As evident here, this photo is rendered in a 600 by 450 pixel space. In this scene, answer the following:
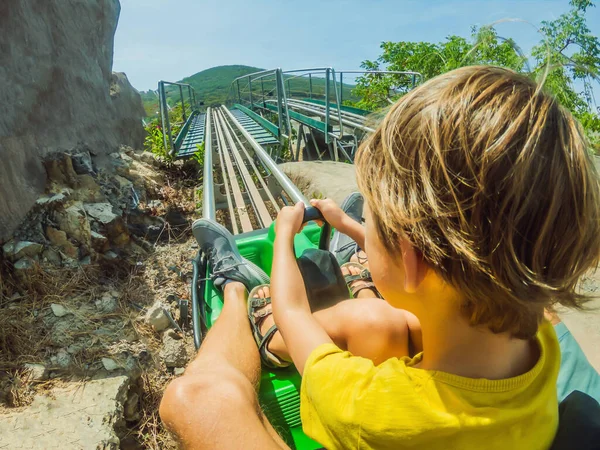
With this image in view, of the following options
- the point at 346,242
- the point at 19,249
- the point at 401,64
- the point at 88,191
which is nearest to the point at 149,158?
the point at 88,191

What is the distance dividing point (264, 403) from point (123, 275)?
137cm

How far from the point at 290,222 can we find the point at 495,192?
66 cm

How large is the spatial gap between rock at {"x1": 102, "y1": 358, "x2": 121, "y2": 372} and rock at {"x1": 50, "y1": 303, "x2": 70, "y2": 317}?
0.35m

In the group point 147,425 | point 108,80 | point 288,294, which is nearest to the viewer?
point 288,294

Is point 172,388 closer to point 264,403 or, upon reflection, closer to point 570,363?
point 264,403

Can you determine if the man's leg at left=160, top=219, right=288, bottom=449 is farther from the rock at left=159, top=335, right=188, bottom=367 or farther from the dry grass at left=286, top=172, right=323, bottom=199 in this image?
the dry grass at left=286, top=172, right=323, bottom=199

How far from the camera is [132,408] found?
1.43 meters

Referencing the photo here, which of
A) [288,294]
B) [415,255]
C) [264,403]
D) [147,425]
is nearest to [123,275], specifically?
[147,425]

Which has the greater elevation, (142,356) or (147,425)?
(142,356)

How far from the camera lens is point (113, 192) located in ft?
8.66

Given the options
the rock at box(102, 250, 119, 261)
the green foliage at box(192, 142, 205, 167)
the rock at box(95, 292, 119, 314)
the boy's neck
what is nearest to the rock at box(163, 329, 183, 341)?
the rock at box(95, 292, 119, 314)

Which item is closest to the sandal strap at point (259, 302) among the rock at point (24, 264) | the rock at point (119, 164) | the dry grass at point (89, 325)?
the dry grass at point (89, 325)

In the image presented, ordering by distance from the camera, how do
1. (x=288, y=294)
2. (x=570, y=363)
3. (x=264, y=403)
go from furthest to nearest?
(x=570, y=363) → (x=264, y=403) → (x=288, y=294)

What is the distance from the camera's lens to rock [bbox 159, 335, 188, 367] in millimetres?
1661
